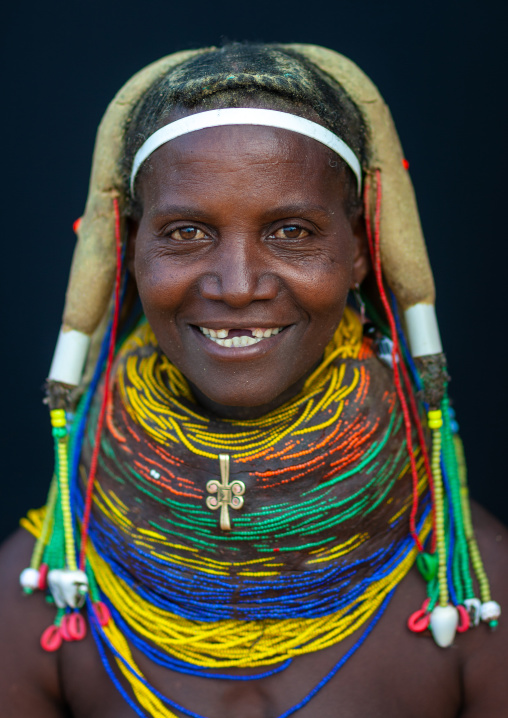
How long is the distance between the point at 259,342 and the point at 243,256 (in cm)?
19

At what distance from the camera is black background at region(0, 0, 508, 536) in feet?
9.51

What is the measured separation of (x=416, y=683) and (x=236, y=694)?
403 mm

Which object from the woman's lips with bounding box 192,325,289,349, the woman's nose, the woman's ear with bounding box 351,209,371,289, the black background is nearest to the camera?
the woman's nose

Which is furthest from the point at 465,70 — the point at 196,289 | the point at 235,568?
the point at 235,568

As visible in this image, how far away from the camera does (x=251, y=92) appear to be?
5.71 ft

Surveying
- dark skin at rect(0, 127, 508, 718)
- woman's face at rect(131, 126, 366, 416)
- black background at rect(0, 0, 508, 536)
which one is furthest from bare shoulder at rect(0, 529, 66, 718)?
black background at rect(0, 0, 508, 536)

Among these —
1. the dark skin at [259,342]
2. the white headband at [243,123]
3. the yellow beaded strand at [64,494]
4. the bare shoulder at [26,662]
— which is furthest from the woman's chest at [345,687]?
the white headband at [243,123]

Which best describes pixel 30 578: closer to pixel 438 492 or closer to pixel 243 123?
pixel 438 492

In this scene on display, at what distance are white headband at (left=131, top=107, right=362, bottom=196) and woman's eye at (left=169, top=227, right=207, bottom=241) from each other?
0.18 m

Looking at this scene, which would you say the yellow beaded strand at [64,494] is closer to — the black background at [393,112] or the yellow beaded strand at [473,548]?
the yellow beaded strand at [473,548]

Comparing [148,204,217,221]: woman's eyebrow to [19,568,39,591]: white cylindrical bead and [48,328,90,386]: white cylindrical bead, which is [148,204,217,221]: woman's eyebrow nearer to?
[48,328,90,386]: white cylindrical bead

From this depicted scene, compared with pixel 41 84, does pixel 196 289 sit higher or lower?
lower

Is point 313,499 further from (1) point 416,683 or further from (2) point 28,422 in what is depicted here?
(2) point 28,422

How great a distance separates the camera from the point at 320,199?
1.79m
